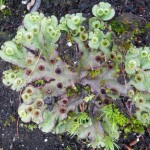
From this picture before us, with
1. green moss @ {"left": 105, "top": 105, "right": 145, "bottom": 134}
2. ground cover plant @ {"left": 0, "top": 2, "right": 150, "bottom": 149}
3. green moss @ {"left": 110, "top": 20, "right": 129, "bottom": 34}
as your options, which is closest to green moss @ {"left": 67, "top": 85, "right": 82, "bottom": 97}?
ground cover plant @ {"left": 0, "top": 2, "right": 150, "bottom": 149}

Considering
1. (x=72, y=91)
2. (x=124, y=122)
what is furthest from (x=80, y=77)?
(x=124, y=122)

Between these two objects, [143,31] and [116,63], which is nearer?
[116,63]

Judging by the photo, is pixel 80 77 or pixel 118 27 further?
pixel 118 27

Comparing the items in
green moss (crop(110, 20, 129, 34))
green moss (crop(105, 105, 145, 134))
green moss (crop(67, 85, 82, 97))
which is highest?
green moss (crop(110, 20, 129, 34))

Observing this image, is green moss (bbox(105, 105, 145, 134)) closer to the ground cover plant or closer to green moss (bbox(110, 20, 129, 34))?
the ground cover plant

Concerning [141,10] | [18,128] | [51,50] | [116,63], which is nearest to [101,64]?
[116,63]

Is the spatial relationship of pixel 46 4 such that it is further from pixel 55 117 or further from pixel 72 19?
pixel 55 117

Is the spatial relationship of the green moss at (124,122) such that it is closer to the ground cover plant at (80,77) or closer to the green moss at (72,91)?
the ground cover plant at (80,77)

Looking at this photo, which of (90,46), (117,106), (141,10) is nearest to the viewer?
(90,46)

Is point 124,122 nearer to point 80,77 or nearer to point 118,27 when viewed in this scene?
point 80,77
